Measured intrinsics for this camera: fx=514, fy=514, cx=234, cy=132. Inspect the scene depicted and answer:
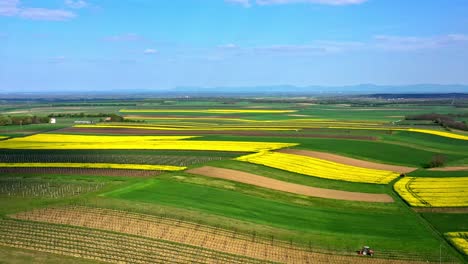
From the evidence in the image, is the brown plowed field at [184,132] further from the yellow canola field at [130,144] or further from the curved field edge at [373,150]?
the yellow canola field at [130,144]

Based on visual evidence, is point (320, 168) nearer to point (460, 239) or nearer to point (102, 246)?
point (460, 239)

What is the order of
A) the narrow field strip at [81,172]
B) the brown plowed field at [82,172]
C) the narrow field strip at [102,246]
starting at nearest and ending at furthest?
the narrow field strip at [102,246] < the narrow field strip at [81,172] < the brown plowed field at [82,172]

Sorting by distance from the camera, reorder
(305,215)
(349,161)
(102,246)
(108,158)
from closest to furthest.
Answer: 1. (102,246)
2. (305,215)
3. (108,158)
4. (349,161)

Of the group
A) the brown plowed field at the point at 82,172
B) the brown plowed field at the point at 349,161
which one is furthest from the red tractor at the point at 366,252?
the brown plowed field at the point at 349,161

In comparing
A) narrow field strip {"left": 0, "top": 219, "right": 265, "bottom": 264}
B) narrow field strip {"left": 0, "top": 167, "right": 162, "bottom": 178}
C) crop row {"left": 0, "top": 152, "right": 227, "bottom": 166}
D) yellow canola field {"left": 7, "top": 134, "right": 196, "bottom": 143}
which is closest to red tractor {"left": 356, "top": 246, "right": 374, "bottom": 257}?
narrow field strip {"left": 0, "top": 219, "right": 265, "bottom": 264}

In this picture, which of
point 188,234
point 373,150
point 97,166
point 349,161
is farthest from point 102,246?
point 373,150
